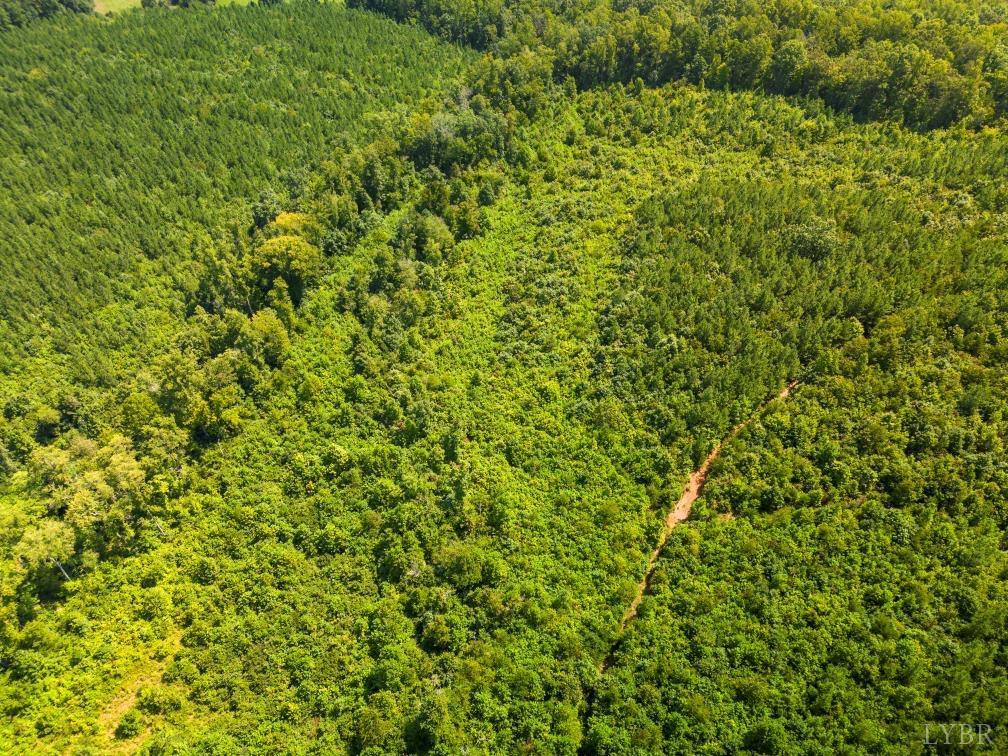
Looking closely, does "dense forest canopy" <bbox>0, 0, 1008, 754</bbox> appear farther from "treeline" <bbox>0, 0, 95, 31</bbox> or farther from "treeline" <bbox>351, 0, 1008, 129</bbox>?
"treeline" <bbox>0, 0, 95, 31</bbox>

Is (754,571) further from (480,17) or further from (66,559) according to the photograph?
(480,17)

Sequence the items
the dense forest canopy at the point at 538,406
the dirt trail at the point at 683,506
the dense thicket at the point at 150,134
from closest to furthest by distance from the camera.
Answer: the dense forest canopy at the point at 538,406 → the dirt trail at the point at 683,506 → the dense thicket at the point at 150,134

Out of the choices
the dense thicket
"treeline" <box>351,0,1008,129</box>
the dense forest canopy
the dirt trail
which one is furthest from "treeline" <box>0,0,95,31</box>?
the dirt trail

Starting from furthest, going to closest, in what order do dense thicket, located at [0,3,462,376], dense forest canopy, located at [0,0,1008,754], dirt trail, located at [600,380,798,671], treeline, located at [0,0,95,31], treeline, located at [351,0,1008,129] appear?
1. treeline, located at [0,0,95,31]
2. dense thicket, located at [0,3,462,376]
3. treeline, located at [351,0,1008,129]
4. dirt trail, located at [600,380,798,671]
5. dense forest canopy, located at [0,0,1008,754]

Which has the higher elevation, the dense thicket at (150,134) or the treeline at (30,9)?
the treeline at (30,9)

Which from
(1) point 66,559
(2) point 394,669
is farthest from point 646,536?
(1) point 66,559

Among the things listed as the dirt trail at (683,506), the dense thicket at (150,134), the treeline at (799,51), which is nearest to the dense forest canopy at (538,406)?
the dirt trail at (683,506)

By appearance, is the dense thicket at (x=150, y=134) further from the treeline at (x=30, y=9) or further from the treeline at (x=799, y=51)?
the treeline at (x=799, y=51)

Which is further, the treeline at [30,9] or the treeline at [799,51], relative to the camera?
the treeline at [30,9]
